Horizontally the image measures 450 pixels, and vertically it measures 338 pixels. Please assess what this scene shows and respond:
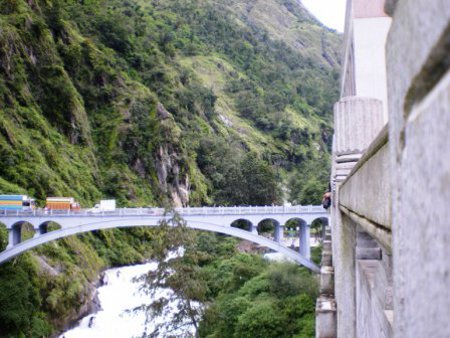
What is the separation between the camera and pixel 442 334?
52 centimetres

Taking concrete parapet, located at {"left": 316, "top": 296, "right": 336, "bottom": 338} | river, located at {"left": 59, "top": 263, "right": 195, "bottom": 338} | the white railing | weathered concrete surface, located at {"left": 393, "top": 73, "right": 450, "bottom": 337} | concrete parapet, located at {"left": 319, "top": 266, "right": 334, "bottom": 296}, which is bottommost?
river, located at {"left": 59, "top": 263, "right": 195, "bottom": 338}

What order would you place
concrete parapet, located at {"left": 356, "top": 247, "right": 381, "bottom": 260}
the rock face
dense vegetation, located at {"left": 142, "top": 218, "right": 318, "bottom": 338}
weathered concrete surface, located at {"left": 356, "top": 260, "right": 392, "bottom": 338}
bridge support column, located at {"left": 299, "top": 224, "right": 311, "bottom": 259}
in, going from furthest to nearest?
the rock face → bridge support column, located at {"left": 299, "top": 224, "right": 311, "bottom": 259} → dense vegetation, located at {"left": 142, "top": 218, "right": 318, "bottom": 338} → concrete parapet, located at {"left": 356, "top": 247, "right": 381, "bottom": 260} → weathered concrete surface, located at {"left": 356, "top": 260, "right": 392, "bottom": 338}

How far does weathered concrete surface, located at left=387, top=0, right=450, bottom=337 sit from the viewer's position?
52cm

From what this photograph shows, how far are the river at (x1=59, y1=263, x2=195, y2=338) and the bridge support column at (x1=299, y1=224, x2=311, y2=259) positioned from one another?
231 inches

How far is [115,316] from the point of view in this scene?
19.2m

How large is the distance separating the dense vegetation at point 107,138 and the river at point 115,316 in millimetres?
878

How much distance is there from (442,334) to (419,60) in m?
0.35

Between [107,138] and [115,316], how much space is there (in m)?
17.5

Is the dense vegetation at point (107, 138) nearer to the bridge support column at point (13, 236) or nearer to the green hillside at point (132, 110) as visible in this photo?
the green hillside at point (132, 110)

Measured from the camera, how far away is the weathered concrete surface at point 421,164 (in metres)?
0.52

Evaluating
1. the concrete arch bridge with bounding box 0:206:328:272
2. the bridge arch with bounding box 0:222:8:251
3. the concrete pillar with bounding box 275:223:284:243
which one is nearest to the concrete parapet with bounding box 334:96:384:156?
the concrete arch bridge with bounding box 0:206:328:272

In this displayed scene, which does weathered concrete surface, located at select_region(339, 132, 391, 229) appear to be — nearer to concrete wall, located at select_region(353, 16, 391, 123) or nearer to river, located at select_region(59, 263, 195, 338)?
concrete wall, located at select_region(353, 16, 391, 123)

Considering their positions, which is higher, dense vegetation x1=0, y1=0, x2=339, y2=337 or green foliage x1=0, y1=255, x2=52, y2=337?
dense vegetation x1=0, y1=0, x2=339, y2=337

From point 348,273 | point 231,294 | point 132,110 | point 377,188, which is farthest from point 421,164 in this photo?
point 132,110
